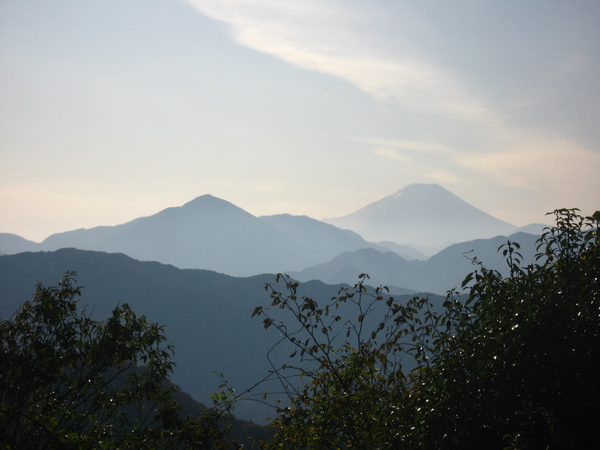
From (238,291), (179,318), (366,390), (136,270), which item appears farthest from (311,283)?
(366,390)

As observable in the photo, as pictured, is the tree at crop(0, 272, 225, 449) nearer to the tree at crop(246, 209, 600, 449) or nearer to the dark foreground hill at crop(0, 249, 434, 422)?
the tree at crop(246, 209, 600, 449)

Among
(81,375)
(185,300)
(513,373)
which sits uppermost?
(513,373)

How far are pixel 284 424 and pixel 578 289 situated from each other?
3.99 meters

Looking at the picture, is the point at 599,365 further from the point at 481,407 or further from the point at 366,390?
the point at 366,390

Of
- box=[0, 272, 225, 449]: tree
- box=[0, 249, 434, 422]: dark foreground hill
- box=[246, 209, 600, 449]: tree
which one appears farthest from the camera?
box=[0, 249, 434, 422]: dark foreground hill

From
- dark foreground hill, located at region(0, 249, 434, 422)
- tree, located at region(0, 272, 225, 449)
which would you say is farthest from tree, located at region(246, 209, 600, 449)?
dark foreground hill, located at region(0, 249, 434, 422)

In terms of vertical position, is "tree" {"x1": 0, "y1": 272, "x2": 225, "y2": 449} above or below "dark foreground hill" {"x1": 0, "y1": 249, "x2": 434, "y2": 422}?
above

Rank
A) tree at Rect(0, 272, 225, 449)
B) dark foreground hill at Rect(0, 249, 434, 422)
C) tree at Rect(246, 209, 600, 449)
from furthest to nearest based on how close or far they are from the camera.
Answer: dark foreground hill at Rect(0, 249, 434, 422), tree at Rect(0, 272, 225, 449), tree at Rect(246, 209, 600, 449)

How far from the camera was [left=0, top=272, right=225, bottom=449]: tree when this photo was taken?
677cm

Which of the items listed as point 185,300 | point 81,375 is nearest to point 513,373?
point 81,375

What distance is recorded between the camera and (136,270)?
155 m

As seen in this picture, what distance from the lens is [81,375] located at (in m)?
7.89

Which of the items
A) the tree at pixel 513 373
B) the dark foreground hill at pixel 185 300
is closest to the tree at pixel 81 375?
the tree at pixel 513 373

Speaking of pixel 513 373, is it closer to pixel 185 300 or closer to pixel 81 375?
pixel 81 375
